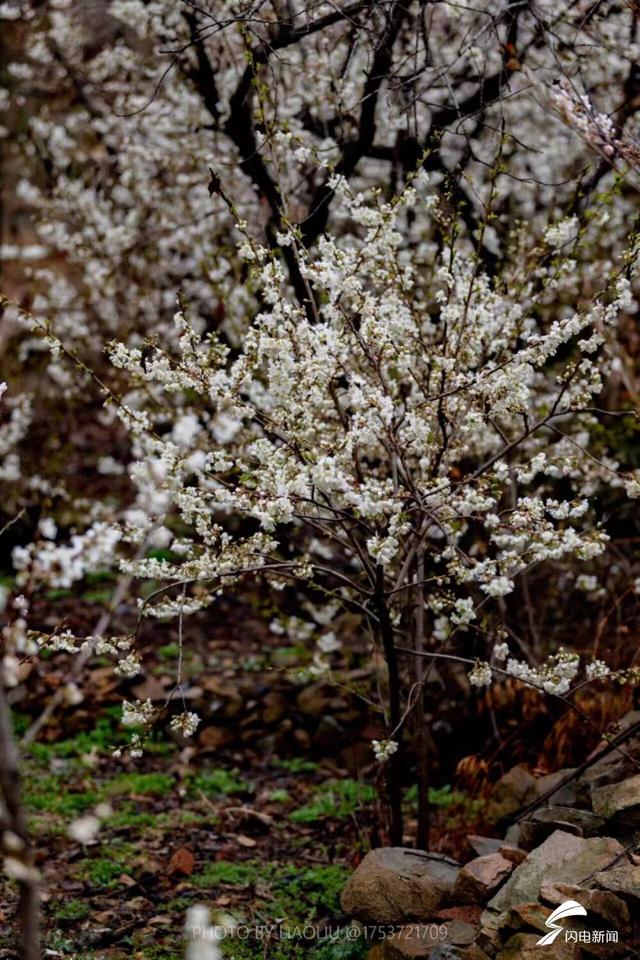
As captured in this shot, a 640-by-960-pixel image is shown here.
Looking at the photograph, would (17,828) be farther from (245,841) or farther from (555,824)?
(245,841)

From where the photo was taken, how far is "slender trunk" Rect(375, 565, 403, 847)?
11.7ft

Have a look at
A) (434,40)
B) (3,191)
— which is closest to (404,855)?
(434,40)

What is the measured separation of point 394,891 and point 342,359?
206 cm

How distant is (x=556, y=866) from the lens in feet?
10.2

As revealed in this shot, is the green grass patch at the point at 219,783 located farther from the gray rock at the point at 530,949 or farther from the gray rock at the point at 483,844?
the gray rock at the point at 530,949

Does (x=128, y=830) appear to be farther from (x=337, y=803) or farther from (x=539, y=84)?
(x=539, y=84)

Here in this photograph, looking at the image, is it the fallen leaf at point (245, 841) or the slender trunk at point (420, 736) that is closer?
the slender trunk at point (420, 736)

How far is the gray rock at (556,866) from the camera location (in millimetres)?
3059

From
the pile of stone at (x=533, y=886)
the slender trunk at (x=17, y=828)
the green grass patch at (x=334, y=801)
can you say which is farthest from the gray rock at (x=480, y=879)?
the slender trunk at (x=17, y=828)

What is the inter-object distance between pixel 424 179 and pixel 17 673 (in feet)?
8.45

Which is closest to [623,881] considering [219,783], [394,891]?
[394,891]

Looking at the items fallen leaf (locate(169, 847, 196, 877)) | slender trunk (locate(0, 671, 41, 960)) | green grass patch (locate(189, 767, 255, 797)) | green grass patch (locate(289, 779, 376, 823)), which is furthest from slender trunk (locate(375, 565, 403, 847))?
slender trunk (locate(0, 671, 41, 960))

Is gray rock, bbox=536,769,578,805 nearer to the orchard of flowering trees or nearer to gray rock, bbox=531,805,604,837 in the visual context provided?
gray rock, bbox=531,805,604,837

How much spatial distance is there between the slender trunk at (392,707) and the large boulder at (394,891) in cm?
36
